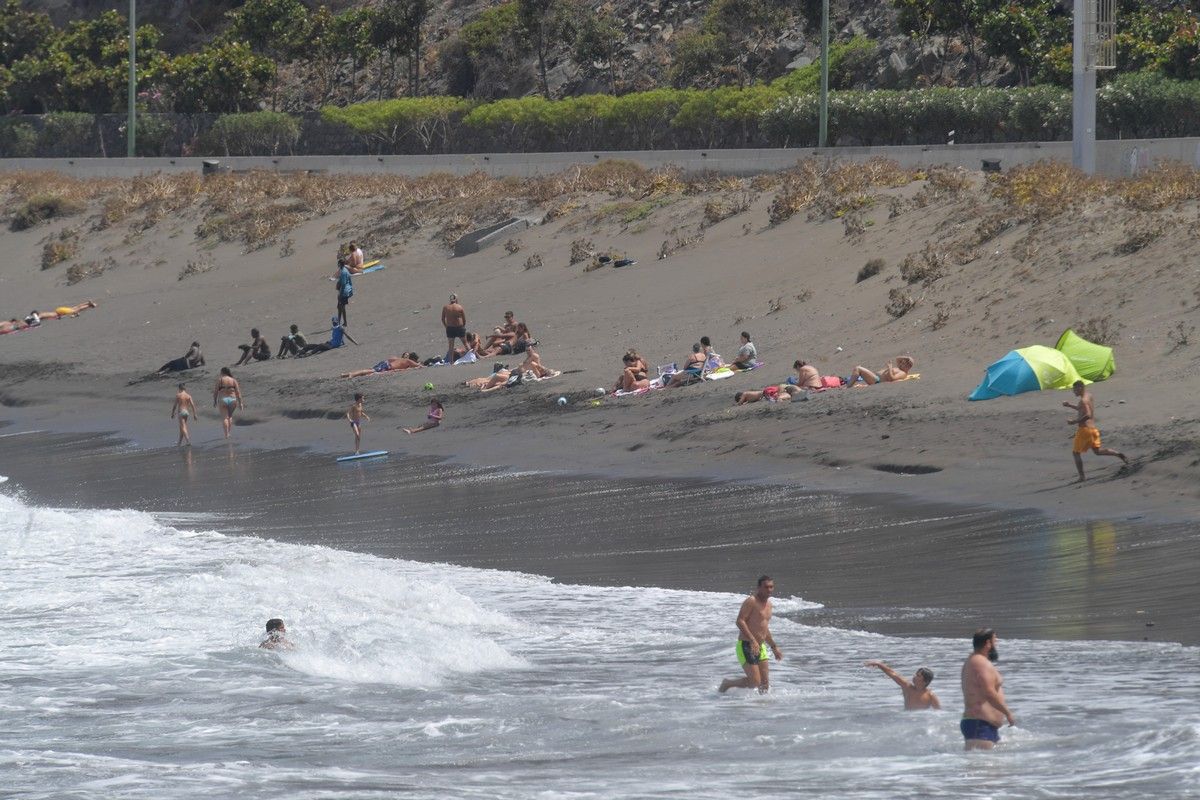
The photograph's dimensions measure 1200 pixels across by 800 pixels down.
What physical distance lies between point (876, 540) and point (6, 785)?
858 cm

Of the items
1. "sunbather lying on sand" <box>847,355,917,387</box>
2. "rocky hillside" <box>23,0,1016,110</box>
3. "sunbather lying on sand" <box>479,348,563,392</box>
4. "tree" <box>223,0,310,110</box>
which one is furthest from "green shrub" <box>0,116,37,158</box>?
"sunbather lying on sand" <box>847,355,917,387</box>

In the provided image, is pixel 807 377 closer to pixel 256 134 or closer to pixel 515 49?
pixel 256 134

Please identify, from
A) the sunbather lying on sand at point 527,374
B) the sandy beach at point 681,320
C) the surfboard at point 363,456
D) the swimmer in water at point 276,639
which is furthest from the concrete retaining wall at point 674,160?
the swimmer in water at point 276,639

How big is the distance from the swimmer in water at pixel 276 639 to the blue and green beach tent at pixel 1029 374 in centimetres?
1005

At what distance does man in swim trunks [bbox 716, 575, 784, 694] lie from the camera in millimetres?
11727

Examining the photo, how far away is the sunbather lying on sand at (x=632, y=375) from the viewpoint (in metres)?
24.4

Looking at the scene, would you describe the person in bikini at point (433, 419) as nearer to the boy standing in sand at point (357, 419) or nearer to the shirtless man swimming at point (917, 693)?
the boy standing in sand at point (357, 419)

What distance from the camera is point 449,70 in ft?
222

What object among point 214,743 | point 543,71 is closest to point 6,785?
point 214,743

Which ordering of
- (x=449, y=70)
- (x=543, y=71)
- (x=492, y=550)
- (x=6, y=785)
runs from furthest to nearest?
(x=449, y=70)
(x=543, y=71)
(x=492, y=550)
(x=6, y=785)

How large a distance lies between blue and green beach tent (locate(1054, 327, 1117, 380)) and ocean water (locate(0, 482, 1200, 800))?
789cm

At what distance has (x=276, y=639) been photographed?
14.1m

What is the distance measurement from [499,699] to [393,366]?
652 inches

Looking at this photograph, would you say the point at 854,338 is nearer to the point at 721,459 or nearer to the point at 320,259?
the point at 721,459
